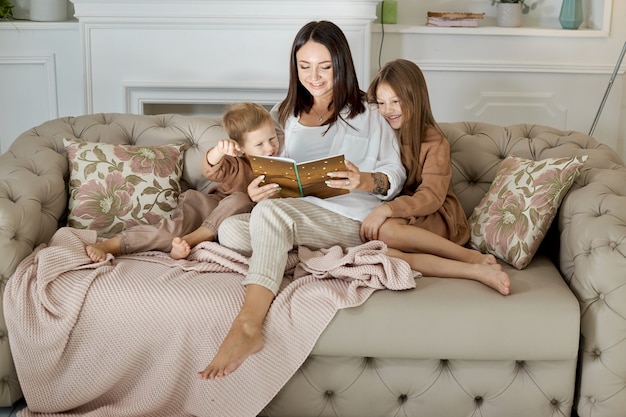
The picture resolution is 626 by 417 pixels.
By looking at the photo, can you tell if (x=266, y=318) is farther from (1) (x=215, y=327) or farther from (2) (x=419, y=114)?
(2) (x=419, y=114)

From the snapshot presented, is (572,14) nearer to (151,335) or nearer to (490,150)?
(490,150)

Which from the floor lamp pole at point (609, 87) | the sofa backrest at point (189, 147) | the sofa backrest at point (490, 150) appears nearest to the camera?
the sofa backrest at point (189, 147)

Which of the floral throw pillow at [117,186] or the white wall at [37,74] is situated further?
the white wall at [37,74]

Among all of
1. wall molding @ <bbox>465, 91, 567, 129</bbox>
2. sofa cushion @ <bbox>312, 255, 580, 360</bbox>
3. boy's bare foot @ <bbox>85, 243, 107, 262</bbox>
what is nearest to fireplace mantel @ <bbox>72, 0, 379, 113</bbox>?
wall molding @ <bbox>465, 91, 567, 129</bbox>

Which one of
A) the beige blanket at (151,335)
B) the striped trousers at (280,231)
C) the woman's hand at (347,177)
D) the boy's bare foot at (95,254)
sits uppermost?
the woman's hand at (347,177)

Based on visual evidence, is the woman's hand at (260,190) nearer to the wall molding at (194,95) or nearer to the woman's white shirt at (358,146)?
the woman's white shirt at (358,146)

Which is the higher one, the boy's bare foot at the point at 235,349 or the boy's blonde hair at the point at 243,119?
the boy's blonde hair at the point at 243,119

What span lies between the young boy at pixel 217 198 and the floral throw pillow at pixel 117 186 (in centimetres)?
8

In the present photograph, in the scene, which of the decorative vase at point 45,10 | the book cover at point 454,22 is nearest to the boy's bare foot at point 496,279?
the book cover at point 454,22

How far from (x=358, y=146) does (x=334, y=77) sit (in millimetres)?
232

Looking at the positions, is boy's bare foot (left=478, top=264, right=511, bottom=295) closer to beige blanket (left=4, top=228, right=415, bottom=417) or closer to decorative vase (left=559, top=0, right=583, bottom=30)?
beige blanket (left=4, top=228, right=415, bottom=417)

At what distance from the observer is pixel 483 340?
2176 mm

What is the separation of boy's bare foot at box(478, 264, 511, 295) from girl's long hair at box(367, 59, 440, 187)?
48 cm

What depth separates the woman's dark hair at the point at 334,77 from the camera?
265cm
